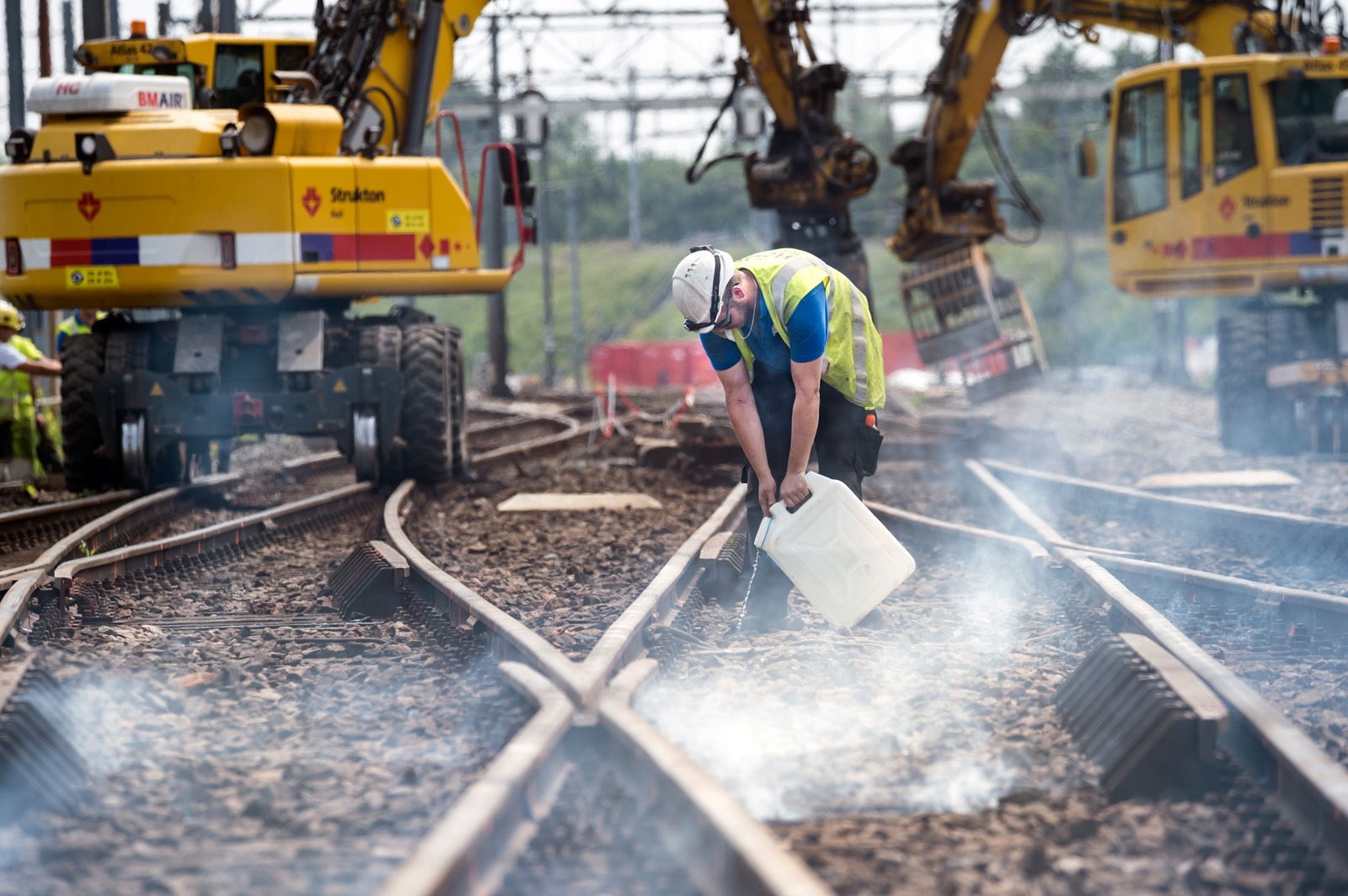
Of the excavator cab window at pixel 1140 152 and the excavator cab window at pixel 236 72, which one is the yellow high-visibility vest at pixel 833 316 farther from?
the excavator cab window at pixel 1140 152

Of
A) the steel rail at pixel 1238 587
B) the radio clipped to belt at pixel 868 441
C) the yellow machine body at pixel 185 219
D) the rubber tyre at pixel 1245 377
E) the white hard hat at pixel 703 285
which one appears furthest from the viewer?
the rubber tyre at pixel 1245 377

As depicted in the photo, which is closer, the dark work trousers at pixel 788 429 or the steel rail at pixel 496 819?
the steel rail at pixel 496 819

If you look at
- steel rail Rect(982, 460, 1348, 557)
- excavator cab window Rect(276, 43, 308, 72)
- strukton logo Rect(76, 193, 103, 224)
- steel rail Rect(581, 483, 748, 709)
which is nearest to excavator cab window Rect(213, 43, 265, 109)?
excavator cab window Rect(276, 43, 308, 72)

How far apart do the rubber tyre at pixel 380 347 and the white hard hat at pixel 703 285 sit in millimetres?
5405

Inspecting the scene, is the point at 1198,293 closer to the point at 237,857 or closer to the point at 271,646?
the point at 271,646

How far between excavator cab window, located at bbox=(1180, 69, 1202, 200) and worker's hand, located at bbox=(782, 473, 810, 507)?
27.8ft

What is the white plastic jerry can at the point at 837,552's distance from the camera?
495 cm

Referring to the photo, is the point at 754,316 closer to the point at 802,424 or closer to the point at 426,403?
the point at 802,424

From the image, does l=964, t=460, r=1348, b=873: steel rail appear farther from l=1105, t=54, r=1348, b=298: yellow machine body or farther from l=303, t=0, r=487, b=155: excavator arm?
l=1105, t=54, r=1348, b=298: yellow machine body

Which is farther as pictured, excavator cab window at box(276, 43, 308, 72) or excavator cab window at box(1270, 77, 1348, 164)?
excavator cab window at box(1270, 77, 1348, 164)

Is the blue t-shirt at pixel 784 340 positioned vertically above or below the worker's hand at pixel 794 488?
above

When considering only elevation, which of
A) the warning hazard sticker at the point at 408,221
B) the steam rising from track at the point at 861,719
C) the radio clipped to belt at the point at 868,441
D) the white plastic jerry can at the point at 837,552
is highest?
the warning hazard sticker at the point at 408,221

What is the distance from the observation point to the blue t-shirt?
4.80 m

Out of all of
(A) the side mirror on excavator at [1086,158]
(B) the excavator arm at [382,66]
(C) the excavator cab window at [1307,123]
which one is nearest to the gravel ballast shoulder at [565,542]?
(B) the excavator arm at [382,66]
